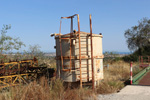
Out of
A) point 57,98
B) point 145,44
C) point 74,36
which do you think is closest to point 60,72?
point 74,36

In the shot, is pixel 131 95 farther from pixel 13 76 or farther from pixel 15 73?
pixel 15 73

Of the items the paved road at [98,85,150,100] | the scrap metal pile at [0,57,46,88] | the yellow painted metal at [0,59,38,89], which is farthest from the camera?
the scrap metal pile at [0,57,46,88]

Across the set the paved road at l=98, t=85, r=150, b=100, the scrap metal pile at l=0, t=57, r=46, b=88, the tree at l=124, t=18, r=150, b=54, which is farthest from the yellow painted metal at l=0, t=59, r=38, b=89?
the tree at l=124, t=18, r=150, b=54

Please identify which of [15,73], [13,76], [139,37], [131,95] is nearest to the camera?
[131,95]

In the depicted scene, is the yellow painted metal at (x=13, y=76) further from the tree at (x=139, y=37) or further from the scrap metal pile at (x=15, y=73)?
the tree at (x=139, y=37)

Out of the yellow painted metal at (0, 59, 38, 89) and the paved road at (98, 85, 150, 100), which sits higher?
the yellow painted metal at (0, 59, 38, 89)

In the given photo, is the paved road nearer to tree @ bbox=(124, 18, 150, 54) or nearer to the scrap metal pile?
the scrap metal pile

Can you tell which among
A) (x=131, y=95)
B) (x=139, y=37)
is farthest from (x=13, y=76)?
(x=139, y=37)

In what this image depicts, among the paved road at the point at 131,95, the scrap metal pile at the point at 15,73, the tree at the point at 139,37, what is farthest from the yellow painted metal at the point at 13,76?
the tree at the point at 139,37

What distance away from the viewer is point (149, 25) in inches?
1209

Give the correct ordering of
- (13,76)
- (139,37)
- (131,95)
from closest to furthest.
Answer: (131,95)
(13,76)
(139,37)

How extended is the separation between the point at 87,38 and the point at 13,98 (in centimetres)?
470

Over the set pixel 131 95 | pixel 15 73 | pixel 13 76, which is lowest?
pixel 131 95

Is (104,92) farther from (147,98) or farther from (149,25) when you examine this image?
(149,25)
